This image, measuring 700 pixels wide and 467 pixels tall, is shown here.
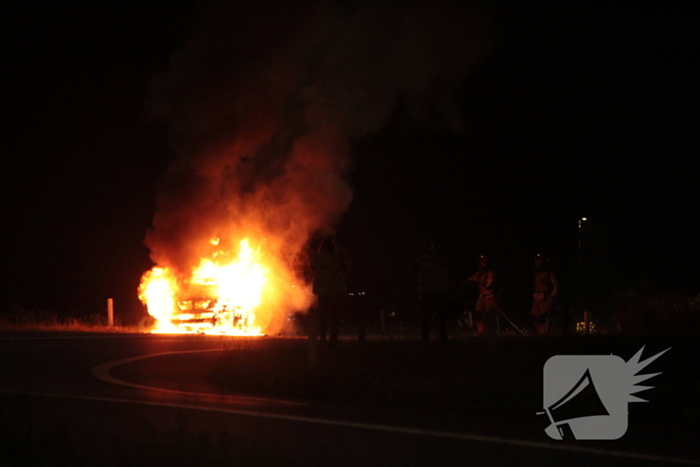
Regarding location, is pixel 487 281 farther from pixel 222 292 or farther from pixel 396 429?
pixel 396 429

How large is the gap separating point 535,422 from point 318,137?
18.1 meters

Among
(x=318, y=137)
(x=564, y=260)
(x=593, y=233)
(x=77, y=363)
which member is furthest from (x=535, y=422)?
(x=593, y=233)

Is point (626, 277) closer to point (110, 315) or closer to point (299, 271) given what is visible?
point (299, 271)

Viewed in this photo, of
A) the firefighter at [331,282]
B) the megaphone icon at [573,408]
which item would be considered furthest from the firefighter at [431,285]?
the megaphone icon at [573,408]

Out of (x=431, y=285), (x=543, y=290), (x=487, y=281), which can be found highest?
(x=487, y=281)

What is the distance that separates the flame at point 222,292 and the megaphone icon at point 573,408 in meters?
17.2

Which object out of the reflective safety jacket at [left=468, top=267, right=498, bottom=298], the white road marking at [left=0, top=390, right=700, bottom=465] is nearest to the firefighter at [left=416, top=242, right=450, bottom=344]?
the reflective safety jacket at [left=468, top=267, right=498, bottom=298]

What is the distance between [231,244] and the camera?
28188 millimetres

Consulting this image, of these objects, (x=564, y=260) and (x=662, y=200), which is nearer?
(x=564, y=260)

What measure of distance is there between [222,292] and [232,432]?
62.2 feet

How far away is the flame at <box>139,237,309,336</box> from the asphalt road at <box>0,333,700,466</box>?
13.7 meters

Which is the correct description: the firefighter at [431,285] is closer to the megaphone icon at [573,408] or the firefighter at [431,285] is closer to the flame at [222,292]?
the megaphone icon at [573,408]

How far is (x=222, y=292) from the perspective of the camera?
2798cm

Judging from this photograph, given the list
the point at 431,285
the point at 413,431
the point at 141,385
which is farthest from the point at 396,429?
the point at 431,285
